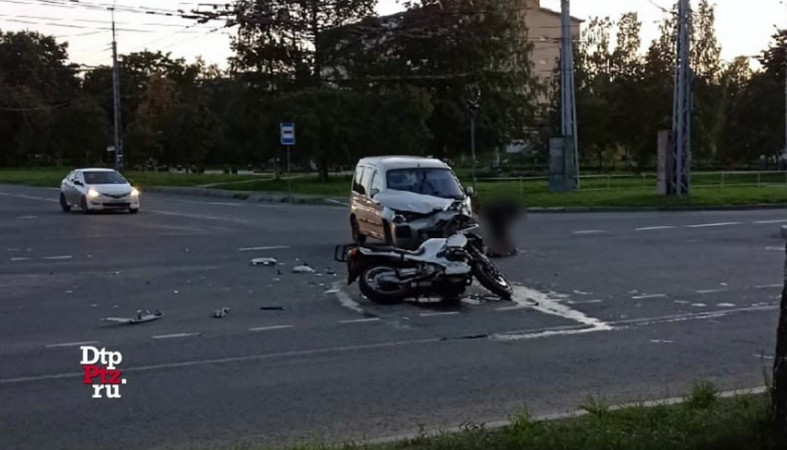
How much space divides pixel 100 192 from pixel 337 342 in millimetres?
24718

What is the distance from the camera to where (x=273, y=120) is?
5291 cm

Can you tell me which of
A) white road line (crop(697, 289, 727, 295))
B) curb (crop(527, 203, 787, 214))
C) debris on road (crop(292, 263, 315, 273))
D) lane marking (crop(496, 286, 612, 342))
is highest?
curb (crop(527, 203, 787, 214))

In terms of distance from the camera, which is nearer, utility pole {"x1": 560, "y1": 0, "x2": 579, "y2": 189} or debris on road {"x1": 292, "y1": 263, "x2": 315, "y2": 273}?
debris on road {"x1": 292, "y1": 263, "x2": 315, "y2": 273}

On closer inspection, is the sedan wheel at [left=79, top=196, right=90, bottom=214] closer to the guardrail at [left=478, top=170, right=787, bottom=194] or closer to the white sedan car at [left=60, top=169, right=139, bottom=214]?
the white sedan car at [left=60, top=169, right=139, bottom=214]

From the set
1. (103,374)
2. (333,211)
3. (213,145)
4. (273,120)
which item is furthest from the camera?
(213,145)

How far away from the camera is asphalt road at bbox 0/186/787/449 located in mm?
7504

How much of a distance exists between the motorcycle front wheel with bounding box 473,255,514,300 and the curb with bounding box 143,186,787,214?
19.6m

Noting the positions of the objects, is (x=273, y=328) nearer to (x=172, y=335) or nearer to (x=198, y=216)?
(x=172, y=335)

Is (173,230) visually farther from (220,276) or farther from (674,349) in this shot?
(674,349)

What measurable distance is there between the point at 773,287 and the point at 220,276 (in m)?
8.36

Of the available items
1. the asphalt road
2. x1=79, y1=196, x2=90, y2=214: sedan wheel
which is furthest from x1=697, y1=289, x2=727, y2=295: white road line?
x1=79, y1=196, x2=90, y2=214: sedan wheel

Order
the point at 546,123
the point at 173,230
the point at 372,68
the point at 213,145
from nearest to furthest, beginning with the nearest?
the point at 173,230 < the point at 372,68 < the point at 546,123 < the point at 213,145

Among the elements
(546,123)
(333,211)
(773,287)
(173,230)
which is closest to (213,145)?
(546,123)

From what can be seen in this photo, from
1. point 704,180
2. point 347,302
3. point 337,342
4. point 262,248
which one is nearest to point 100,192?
point 262,248
